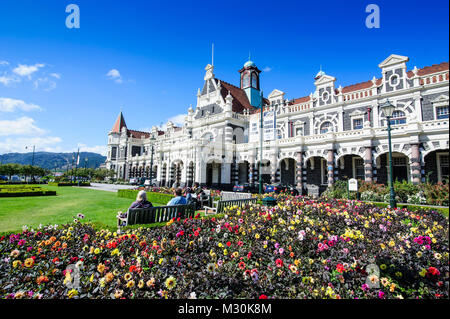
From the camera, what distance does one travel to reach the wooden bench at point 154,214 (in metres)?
7.00

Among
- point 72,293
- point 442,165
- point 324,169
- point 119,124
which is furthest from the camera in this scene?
point 119,124

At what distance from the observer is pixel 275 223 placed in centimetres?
609

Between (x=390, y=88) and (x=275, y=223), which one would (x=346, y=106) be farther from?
(x=275, y=223)

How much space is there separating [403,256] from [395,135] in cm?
1932

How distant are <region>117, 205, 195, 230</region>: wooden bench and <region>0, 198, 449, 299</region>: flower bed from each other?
153 centimetres

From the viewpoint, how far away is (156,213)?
7.69m

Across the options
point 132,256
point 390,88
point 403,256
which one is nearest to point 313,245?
point 403,256

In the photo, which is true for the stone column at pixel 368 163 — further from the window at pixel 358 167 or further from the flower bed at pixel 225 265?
the flower bed at pixel 225 265

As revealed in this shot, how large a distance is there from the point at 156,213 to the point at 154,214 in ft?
0.50

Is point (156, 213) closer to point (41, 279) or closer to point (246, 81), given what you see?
point (41, 279)

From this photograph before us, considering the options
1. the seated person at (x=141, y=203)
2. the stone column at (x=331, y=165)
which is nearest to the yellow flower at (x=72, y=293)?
the seated person at (x=141, y=203)

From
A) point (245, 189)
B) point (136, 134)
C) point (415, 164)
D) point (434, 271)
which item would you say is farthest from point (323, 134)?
point (136, 134)

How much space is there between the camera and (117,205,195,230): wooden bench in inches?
276

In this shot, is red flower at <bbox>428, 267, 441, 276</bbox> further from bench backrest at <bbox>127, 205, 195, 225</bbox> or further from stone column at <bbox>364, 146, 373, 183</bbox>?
stone column at <bbox>364, 146, 373, 183</bbox>
